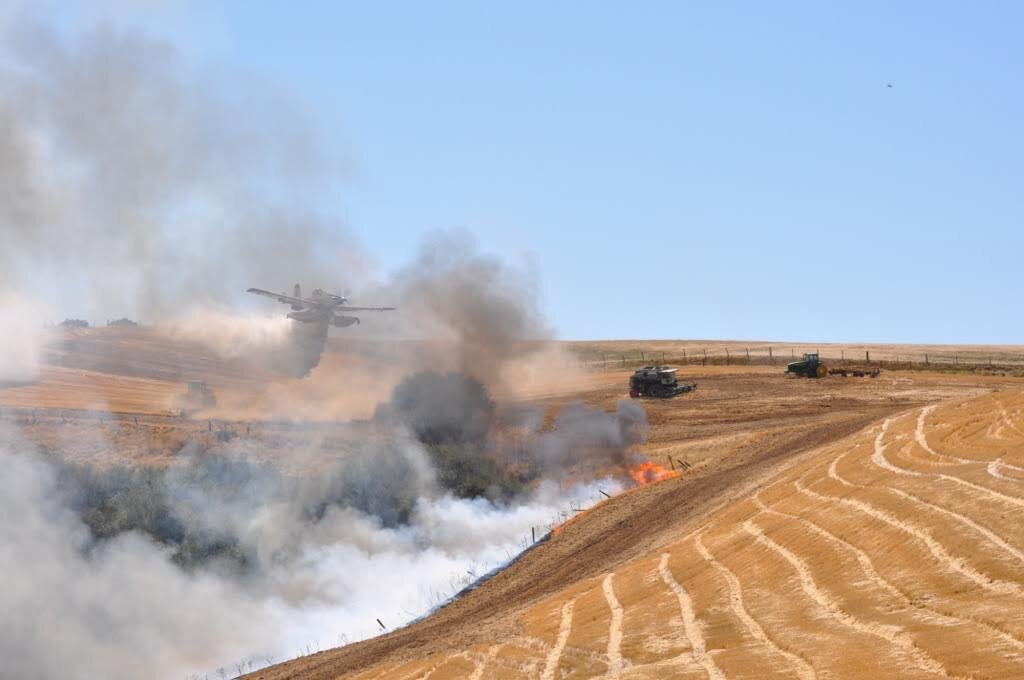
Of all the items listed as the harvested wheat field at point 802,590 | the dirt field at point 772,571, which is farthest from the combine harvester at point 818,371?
the harvested wheat field at point 802,590

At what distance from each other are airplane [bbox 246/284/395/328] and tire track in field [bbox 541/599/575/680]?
158ft

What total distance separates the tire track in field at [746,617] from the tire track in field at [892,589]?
2.35 meters

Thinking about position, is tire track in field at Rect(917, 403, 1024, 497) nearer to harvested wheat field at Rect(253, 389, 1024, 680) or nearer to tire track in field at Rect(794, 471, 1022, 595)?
harvested wheat field at Rect(253, 389, 1024, 680)

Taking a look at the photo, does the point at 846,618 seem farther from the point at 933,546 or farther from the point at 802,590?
the point at 933,546

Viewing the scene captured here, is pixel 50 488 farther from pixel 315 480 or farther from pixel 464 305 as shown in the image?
pixel 464 305

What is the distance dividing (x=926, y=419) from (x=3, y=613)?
30.3m

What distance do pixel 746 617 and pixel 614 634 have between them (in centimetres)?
265

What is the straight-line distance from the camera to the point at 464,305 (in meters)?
75.6

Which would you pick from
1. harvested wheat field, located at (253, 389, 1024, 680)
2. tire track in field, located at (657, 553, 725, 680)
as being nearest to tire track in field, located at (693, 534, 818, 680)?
harvested wheat field, located at (253, 389, 1024, 680)

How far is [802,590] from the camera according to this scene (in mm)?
24484

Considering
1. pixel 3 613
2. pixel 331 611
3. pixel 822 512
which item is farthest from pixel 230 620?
pixel 822 512

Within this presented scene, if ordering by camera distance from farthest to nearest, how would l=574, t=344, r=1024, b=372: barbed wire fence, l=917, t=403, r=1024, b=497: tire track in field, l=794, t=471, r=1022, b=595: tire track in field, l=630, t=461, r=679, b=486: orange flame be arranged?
l=574, t=344, r=1024, b=372: barbed wire fence < l=630, t=461, r=679, b=486: orange flame < l=917, t=403, r=1024, b=497: tire track in field < l=794, t=471, r=1022, b=595: tire track in field

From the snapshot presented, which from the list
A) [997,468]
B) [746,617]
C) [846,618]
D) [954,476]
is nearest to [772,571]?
A: [746,617]

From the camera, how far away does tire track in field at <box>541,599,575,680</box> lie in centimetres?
2297
